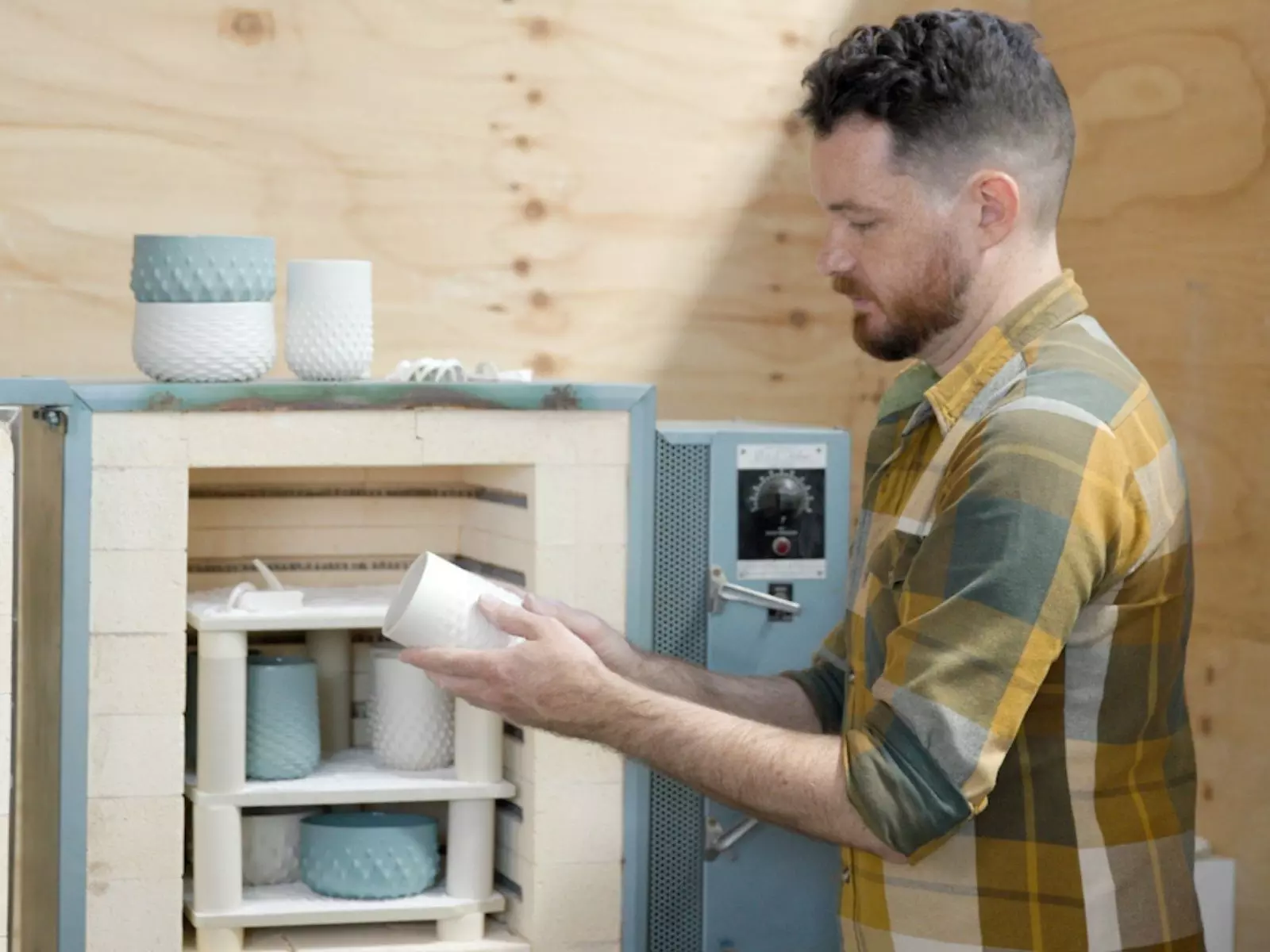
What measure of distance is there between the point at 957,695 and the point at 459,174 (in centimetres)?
133

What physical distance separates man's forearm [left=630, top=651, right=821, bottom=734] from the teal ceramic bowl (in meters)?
0.55

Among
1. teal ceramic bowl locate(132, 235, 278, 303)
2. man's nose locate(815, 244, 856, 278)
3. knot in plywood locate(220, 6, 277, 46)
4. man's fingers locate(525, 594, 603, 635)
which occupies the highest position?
knot in plywood locate(220, 6, 277, 46)

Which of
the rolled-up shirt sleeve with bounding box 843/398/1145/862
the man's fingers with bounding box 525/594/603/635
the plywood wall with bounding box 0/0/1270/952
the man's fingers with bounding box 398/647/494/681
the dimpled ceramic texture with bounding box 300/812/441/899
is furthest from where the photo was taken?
the plywood wall with bounding box 0/0/1270/952

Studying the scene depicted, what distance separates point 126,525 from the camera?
170 cm

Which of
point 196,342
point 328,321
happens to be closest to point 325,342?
point 328,321

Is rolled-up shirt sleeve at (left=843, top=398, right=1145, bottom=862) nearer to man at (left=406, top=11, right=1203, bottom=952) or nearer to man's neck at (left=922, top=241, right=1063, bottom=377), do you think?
man at (left=406, top=11, right=1203, bottom=952)

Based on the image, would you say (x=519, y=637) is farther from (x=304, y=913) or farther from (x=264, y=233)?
(x=264, y=233)

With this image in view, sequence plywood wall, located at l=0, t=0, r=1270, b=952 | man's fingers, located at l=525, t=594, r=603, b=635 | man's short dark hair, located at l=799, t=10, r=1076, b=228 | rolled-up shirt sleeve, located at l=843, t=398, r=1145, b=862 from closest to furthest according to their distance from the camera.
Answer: rolled-up shirt sleeve, located at l=843, t=398, r=1145, b=862, man's short dark hair, located at l=799, t=10, r=1076, b=228, man's fingers, located at l=525, t=594, r=603, b=635, plywood wall, located at l=0, t=0, r=1270, b=952

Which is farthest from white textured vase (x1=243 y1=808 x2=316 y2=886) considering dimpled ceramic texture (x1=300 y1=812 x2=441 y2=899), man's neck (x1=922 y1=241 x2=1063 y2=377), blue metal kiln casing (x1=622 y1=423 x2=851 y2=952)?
man's neck (x1=922 y1=241 x2=1063 y2=377)

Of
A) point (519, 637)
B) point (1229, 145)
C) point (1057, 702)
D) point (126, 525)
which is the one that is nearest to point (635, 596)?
point (519, 637)

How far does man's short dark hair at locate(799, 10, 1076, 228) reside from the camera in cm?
133

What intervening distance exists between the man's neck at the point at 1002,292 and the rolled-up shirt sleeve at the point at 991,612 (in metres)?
0.15

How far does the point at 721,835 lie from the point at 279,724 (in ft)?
1.59

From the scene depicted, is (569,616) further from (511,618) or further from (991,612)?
(991,612)
